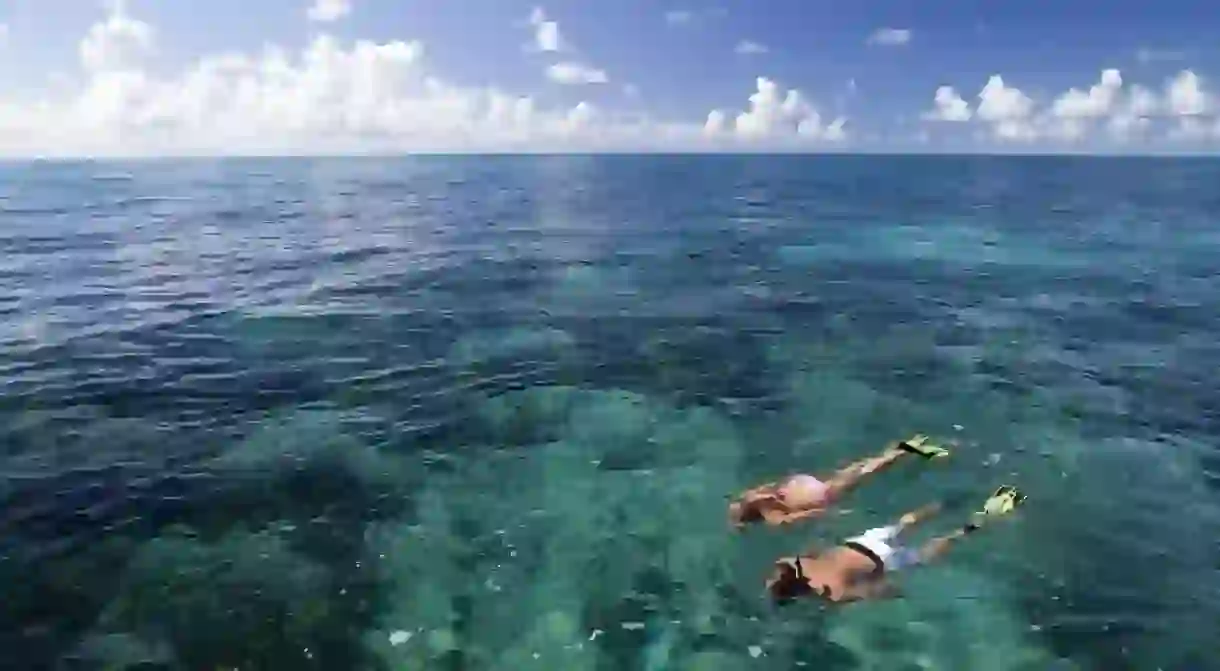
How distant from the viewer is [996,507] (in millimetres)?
26031

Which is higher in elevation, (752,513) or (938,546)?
(752,513)

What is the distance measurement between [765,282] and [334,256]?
3793 cm

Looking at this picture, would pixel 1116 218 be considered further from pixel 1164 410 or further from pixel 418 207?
pixel 418 207

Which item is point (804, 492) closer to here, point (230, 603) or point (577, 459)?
point (577, 459)

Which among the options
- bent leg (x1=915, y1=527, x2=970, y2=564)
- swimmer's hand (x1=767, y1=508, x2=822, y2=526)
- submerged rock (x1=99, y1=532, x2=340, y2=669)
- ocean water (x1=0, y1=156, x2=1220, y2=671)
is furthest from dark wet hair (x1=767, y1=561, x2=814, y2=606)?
submerged rock (x1=99, y1=532, x2=340, y2=669)

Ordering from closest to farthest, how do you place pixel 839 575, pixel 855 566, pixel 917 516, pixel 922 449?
1. pixel 839 575
2. pixel 855 566
3. pixel 917 516
4. pixel 922 449

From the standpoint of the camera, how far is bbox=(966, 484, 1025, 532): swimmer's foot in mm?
25589

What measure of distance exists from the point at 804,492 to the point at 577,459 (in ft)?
27.3

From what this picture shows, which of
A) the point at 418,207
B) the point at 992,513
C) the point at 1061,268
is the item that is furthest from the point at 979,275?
the point at 418,207

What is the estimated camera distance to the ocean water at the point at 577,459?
21250 mm

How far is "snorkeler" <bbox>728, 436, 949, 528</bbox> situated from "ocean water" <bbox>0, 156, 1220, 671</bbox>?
1.95 feet

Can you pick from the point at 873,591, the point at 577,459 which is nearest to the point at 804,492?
the point at 873,591

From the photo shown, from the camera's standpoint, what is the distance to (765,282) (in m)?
62.7

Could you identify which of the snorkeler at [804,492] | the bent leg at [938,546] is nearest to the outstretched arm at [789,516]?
the snorkeler at [804,492]
